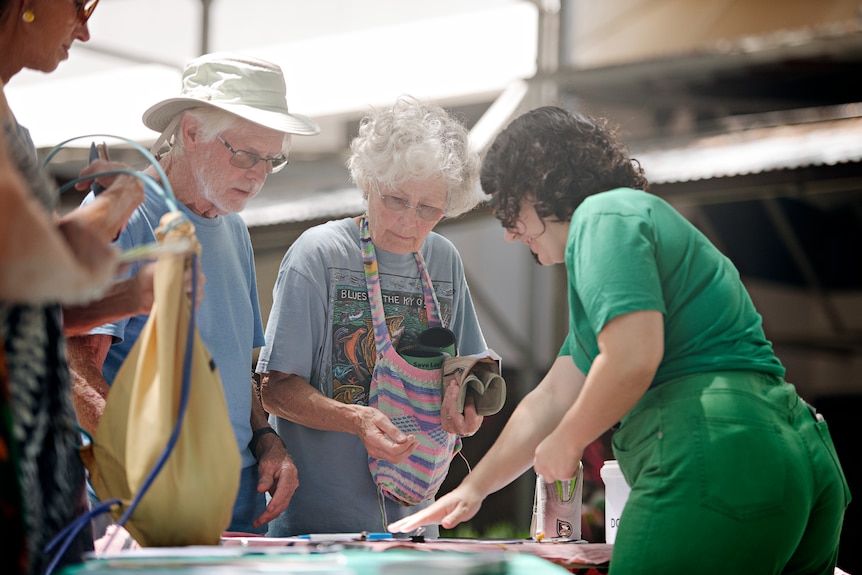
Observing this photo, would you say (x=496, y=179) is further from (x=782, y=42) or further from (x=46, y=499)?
(x=782, y=42)

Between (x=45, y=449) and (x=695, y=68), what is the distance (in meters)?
6.32

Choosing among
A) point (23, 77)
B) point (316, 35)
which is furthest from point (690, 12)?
point (23, 77)

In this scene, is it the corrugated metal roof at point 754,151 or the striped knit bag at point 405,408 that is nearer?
the striped knit bag at point 405,408

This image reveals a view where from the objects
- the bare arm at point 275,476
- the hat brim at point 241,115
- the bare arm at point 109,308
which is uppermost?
the hat brim at point 241,115

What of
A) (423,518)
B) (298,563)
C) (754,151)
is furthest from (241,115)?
(754,151)

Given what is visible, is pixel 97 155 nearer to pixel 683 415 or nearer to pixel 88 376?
pixel 88 376

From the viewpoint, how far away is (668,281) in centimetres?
206

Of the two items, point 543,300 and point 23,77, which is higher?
point 23,77

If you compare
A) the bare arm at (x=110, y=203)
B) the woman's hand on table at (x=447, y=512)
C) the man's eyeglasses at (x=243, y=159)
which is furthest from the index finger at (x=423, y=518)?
the man's eyeglasses at (x=243, y=159)

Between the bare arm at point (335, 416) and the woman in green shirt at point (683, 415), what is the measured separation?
365 millimetres

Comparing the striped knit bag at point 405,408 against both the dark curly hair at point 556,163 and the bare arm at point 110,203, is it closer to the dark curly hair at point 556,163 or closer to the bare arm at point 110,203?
the dark curly hair at point 556,163

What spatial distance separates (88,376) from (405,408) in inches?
34.0

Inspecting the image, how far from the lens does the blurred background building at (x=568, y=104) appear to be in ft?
18.1

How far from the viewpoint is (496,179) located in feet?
7.96
